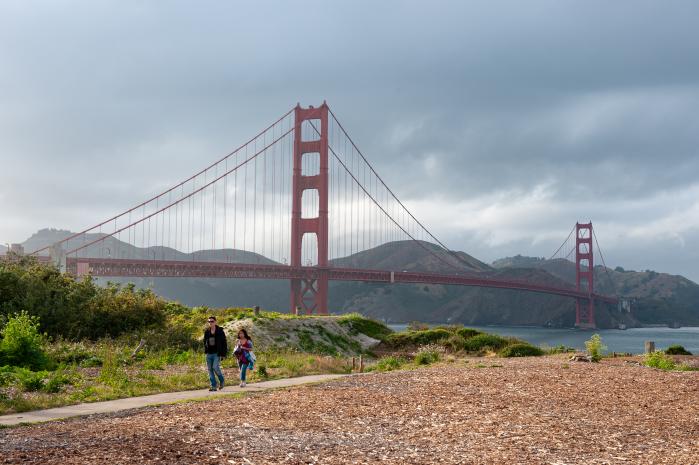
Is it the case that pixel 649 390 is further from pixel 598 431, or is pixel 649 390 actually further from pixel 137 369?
pixel 137 369

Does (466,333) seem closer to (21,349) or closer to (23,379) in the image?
(21,349)

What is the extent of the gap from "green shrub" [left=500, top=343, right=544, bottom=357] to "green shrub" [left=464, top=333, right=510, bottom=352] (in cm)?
185

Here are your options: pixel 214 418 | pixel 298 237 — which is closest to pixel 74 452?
pixel 214 418

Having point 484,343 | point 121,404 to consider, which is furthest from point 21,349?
point 484,343

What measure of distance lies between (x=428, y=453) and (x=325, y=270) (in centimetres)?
6664

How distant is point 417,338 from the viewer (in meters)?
44.6

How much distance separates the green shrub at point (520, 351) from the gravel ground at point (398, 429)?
1545cm

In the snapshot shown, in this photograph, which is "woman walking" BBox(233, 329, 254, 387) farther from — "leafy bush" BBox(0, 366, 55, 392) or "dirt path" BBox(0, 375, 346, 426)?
"leafy bush" BBox(0, 366, 55, 392)

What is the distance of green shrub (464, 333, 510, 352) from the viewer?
39.2 metres

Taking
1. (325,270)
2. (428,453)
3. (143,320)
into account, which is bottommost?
(428,453)

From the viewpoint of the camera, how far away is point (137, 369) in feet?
78.5

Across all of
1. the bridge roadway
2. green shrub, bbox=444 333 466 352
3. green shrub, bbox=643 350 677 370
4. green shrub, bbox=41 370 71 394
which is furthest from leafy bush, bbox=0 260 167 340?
green shrub, bbox=643 350 677 370

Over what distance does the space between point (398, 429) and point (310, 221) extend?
75020 mm

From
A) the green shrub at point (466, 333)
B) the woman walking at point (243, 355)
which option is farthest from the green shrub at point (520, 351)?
the woman walking at point (243, 355)
